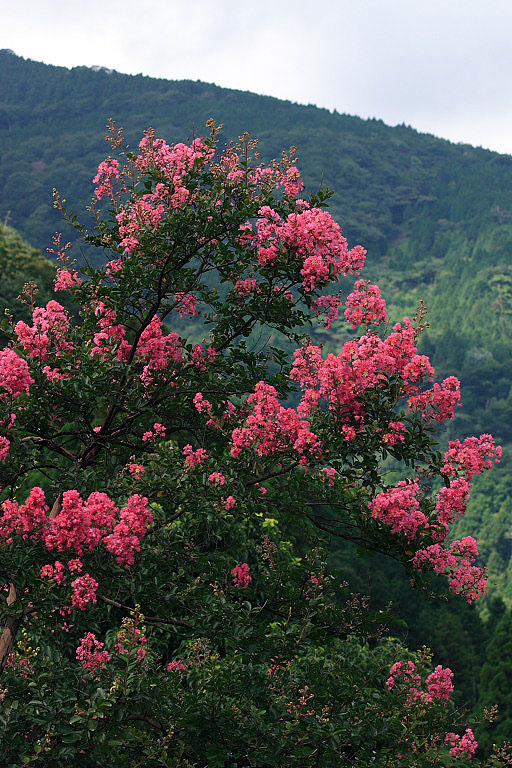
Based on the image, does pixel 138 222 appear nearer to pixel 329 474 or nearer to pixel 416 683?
pixel 329 474

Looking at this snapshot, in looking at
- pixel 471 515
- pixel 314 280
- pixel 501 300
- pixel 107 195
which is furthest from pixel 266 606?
pixel 501 300

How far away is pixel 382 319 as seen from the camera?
20.0 ft

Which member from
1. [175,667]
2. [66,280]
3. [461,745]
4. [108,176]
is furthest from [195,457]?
[461,745]

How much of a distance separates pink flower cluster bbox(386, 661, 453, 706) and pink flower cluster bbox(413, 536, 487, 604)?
3.75ft

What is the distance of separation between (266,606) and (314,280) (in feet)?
8.21

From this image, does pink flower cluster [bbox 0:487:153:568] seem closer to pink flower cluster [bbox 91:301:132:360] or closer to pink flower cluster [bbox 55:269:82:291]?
pink flower cluster [bbox 91:301:132:360]

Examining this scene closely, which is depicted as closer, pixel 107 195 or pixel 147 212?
pixel 147 212

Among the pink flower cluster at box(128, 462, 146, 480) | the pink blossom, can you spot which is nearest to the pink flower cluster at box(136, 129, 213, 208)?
the pink blossom

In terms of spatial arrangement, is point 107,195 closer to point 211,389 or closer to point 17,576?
point 211,389

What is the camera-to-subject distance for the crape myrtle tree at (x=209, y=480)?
5188 millimetres

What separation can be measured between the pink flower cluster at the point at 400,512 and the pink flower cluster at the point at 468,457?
0.33m

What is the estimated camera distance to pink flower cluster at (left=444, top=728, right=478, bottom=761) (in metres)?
7.09

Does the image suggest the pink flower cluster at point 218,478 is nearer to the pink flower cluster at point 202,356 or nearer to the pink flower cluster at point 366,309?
the pink flower cluster at point 202,356

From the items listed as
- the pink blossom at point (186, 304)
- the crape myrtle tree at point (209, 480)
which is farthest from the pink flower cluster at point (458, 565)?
the pink blossom at point (186, 304)
